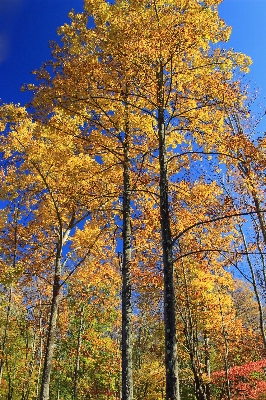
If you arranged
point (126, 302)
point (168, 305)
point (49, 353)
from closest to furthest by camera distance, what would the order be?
point (168, 305) < point (126, 302) < point (49, 353)

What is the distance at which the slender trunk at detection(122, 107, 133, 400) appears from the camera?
718 centimetres

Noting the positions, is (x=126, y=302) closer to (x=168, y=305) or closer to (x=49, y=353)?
(x=168, y=305)

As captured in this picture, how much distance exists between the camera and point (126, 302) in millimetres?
7957

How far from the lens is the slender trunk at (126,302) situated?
23.5 ft

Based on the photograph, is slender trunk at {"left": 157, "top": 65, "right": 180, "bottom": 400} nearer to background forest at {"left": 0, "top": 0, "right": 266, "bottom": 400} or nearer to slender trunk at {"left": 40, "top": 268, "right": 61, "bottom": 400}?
background forest at {"left": 0, "top": 0, "right": 266, "bottom": 400}

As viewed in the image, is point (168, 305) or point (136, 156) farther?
point (136, 156)

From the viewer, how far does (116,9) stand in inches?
308

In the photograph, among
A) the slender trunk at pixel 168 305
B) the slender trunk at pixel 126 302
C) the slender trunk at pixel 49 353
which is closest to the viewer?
the slender trunk at pixel 168 305

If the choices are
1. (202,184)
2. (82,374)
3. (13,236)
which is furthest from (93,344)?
(202,184)

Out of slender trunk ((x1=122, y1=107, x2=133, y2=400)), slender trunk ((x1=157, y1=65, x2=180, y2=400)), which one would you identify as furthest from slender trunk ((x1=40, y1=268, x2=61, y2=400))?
slender trunk ((x1=157, y1=65, x2=180, y2=400))

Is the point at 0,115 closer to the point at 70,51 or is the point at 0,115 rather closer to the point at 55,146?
the point at 55,146

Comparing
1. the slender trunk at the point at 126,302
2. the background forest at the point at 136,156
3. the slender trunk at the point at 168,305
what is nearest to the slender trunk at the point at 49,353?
the background forest at the point at 136,156

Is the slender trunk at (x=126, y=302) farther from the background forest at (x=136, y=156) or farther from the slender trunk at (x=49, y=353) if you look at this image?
the slender trunk at (x=49, y=353)

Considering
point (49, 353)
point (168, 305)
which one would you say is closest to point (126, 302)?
point (168, 305)
